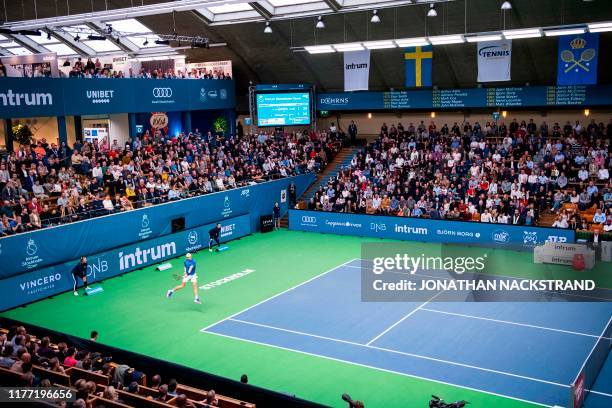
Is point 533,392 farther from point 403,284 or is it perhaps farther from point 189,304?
point 189,304

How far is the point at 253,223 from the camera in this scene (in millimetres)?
33250

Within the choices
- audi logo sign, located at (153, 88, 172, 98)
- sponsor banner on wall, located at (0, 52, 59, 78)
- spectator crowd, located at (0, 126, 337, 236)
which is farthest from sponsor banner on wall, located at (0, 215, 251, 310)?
sponsor banner on wall, located at (0, 52, 59, 78)

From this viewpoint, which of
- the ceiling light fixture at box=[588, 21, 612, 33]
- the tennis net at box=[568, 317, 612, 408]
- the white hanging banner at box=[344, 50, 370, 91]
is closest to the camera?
the tennis net at box=[568, 317, 612, 408]

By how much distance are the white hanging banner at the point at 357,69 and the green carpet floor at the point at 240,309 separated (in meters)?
7.53

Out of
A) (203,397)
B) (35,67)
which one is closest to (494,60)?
(35,67)

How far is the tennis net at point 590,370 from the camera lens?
1274 cm

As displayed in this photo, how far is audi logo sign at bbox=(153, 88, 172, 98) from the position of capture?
1349 inches

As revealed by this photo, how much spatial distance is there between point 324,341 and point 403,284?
6321 millimetres

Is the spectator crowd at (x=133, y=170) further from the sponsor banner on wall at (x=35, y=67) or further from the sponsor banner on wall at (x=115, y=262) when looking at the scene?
the sponsor banner on wall at (x=35, y=67)

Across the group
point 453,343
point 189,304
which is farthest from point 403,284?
point 189,304

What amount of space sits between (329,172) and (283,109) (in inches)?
179

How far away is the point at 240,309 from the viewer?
20.7 metres

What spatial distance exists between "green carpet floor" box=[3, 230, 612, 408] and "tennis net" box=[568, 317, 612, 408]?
129cm

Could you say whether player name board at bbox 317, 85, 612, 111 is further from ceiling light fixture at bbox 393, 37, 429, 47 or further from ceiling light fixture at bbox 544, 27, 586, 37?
ceiling light fixture at bbox 393, 37, 429, 47
